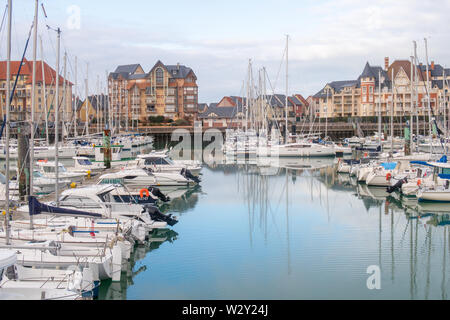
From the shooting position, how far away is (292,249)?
1938cm

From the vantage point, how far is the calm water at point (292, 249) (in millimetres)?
14858

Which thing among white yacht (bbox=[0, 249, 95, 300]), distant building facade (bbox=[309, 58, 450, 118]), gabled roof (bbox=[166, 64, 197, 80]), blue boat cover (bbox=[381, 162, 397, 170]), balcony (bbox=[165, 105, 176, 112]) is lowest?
white yacht (bbox=[0, 249, 95, 300])

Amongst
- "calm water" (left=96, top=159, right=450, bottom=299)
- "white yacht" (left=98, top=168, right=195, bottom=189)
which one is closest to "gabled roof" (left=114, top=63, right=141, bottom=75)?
"white yacht" (left=98, top=168, right=195, bottom=189)

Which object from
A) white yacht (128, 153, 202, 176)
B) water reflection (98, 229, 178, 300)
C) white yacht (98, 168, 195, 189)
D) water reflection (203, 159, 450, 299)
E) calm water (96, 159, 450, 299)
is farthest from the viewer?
white yacht (128, 153, 202, 176)

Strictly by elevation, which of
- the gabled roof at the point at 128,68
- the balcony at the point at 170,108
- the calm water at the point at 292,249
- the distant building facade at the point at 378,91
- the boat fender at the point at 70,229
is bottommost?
the calm water at the point at 292,249

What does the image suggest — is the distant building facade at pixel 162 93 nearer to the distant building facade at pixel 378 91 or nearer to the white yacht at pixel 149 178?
the distant building facade at pixel 378 91

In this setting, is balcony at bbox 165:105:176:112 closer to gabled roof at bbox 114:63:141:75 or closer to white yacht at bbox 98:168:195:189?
gabled roof at bbox 114:63:141:75

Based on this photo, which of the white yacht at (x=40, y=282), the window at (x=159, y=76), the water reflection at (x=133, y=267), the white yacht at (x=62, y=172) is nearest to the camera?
the white yacht at (x=40, y=282)

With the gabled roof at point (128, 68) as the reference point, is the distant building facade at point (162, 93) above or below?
below

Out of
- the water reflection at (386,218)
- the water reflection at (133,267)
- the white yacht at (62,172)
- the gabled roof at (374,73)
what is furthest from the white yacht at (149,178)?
the gabled roof at (374,73)

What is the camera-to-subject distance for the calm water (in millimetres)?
14858

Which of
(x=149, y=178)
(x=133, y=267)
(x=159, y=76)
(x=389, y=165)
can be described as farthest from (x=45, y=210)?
(x=159, y=76)

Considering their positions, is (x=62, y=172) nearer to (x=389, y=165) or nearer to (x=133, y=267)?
(x=133, y=267)
